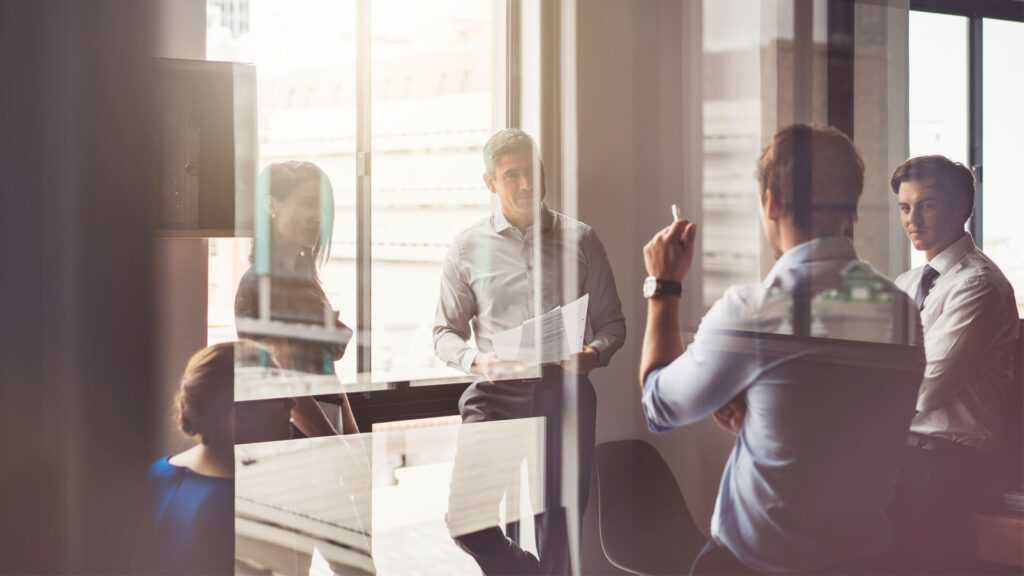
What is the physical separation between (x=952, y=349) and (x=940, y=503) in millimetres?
340

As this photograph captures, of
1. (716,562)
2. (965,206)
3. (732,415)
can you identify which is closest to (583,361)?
(732,415)

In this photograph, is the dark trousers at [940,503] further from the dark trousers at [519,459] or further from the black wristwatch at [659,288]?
the dark trousers at [519,459]

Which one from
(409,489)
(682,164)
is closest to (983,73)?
(682,164)

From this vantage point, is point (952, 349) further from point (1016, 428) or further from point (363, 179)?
point (363, 179)

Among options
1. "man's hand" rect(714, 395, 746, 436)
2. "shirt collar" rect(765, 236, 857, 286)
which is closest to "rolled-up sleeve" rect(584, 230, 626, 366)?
"man's hand" rect(714, 395, 746, 436)

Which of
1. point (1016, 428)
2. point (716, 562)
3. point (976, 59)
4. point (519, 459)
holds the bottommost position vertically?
point (716, 562)

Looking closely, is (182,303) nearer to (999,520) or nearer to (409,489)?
(409,489)

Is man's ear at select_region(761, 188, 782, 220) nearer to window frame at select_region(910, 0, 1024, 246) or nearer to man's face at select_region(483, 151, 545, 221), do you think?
window frame at select_region(910, 0, 1024, 246)

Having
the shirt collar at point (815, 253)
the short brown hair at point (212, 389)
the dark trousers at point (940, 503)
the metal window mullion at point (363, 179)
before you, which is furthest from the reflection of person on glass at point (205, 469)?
the dark trousers at point (940, 503)

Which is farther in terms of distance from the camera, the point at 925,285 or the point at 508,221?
the point at 508,221

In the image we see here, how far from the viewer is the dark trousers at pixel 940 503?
1.65m

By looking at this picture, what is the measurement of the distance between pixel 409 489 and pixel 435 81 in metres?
1.14

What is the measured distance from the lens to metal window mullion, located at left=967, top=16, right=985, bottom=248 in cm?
167

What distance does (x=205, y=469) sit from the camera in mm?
2000
